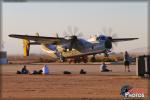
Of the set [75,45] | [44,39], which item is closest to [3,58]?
[44,39]

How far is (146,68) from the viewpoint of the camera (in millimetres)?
28656

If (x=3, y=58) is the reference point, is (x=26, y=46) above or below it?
above

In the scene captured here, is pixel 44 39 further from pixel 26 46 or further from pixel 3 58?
pixel 3 58

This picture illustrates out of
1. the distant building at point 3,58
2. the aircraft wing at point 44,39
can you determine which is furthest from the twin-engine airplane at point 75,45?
the distant building at point 3,58

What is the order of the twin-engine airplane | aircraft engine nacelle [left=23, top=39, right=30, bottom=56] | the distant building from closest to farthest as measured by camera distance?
the twin-engine airplane
aircraft engine nacelle [left=23, top=39, right=30, bottom=56]
the distant building

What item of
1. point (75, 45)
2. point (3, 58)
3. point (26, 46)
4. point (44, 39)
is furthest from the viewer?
point (3, 58)

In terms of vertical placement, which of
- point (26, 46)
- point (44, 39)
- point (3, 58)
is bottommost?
point (3, 58)

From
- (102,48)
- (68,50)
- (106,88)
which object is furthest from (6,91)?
(68,50)

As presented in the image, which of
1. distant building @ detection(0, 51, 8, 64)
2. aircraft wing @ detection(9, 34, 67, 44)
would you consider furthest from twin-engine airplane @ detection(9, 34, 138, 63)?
distant building @ detection(0, 51, 8, 64)

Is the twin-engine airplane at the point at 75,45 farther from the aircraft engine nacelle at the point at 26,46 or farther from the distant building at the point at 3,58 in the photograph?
the distant building at the point at 3,58

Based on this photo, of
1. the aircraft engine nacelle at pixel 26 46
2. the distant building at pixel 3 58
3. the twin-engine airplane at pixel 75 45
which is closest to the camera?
the twin-engine airplane at pixel 75 45

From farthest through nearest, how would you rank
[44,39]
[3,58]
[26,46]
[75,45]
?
[3,58]
[26,46]
[44,39]
[75,45]

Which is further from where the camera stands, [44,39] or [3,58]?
[3,58]

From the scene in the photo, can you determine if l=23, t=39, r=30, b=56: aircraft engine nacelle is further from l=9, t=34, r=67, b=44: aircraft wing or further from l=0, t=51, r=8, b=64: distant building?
l=0, t=51, r=8, b=64: distant building
